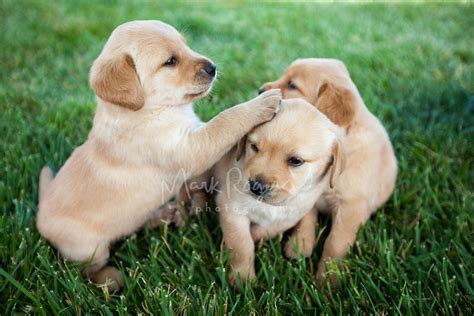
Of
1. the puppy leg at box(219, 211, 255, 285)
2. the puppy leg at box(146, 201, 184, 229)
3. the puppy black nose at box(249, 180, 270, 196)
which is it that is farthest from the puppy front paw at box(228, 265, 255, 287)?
the puppy leg at box(146, 201, 184, 229)

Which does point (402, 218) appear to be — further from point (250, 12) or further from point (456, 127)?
point (250, 12)

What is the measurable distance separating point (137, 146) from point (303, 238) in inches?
A: 47.0

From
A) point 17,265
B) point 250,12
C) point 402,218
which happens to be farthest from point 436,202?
point 250,12

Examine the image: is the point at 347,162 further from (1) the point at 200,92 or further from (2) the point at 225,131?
(1) the point at 200,92

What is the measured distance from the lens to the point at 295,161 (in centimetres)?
279

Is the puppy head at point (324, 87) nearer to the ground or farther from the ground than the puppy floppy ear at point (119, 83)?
nearer to the ground

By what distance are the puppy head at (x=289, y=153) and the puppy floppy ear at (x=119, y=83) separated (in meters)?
0.71

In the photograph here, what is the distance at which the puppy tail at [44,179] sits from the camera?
3.38 meters

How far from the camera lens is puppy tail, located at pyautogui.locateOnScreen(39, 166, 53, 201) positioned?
11.1ft

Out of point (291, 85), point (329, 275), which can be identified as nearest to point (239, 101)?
point (291, 85)

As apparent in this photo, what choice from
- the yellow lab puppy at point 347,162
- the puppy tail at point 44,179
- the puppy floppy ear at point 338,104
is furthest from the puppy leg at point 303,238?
the puppy tail at point 44,179

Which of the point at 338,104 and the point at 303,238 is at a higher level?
the point at 338,104

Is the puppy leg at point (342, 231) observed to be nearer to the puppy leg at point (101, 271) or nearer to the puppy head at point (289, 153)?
the puppy head at point (289, 153)

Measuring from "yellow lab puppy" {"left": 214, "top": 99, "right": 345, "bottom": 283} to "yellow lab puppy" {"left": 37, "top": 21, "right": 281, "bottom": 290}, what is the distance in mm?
134
